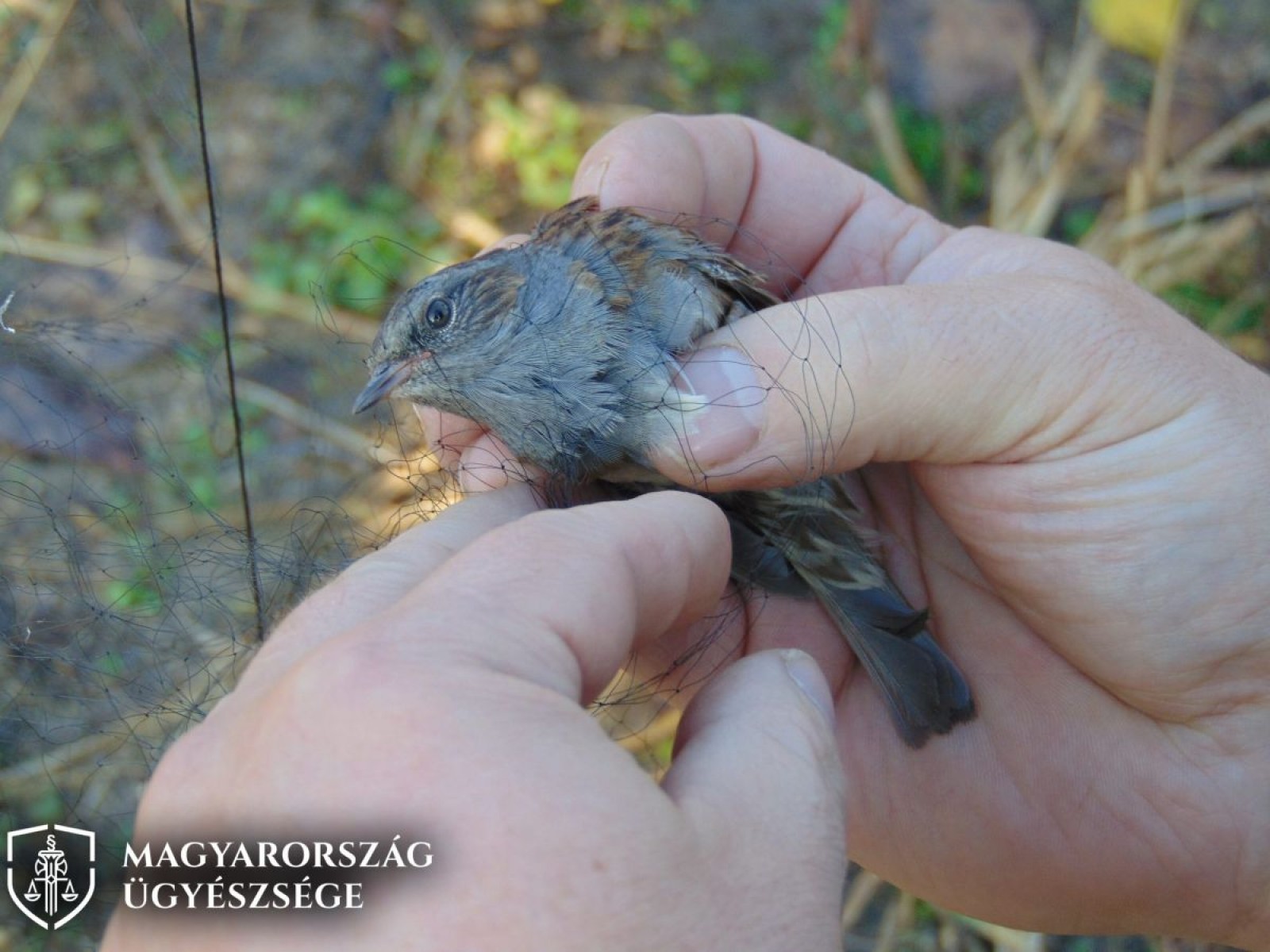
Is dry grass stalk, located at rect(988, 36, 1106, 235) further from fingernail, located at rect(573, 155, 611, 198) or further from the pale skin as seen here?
fingernail, located at rect(573, 155, 611, 198)

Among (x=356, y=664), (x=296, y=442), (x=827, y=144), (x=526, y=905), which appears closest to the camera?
(x=526, y=905)

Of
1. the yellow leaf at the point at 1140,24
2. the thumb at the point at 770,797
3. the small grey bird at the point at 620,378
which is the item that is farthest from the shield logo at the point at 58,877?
the yellow leaf at the point at 1140,24

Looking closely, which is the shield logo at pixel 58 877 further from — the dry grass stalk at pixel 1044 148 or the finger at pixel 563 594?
the dry grass stalk at pixel 1044 148

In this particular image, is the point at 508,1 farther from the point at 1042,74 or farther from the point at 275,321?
the point at 1042,74

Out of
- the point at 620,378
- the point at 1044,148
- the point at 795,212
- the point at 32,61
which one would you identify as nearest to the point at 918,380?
the point at 620,378

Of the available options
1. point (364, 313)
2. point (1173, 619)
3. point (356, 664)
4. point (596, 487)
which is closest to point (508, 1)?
point (364, 313)

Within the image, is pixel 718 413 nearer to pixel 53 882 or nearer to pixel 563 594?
pixel 563 594

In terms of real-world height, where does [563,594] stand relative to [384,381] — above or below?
above
